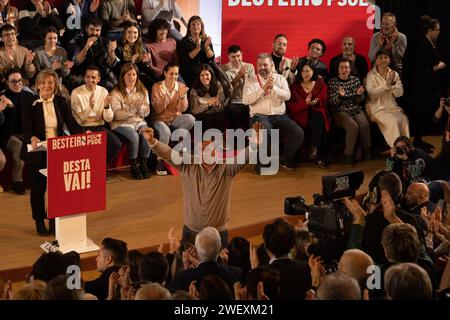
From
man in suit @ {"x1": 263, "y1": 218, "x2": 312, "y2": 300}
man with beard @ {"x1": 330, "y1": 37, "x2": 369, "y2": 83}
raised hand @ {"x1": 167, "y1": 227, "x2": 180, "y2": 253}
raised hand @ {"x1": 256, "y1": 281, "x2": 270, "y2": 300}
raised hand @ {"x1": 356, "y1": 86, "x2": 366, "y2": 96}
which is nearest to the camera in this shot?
raised hand @ {"x1": 256, "y1": 281, "x2": 270, "y2": 300}

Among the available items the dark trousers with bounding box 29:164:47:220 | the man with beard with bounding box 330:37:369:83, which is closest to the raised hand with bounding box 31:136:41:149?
the dark trousers with bounding box 29:164:47:220

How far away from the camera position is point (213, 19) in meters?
8.90

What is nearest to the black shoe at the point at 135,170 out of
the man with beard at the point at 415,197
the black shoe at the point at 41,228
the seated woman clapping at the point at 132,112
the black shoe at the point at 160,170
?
the seated woman clapping at the point at 132,112

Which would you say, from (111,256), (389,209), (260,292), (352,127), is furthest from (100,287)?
(352,127)

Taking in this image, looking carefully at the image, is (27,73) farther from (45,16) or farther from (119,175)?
(119,175)

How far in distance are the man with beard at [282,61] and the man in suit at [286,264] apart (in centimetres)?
389

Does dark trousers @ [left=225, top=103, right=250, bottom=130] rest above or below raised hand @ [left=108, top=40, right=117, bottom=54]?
below

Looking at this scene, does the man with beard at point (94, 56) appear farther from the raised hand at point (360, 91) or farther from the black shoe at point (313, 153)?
the raised hand at point (360, 91)

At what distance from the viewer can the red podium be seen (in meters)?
5.91

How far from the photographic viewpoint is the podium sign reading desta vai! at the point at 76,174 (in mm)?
5898

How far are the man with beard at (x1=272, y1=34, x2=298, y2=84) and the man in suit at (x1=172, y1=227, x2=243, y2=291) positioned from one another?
13.0ft

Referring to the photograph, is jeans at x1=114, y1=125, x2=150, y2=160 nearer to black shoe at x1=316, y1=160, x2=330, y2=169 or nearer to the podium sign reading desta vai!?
the podium sign reading desta vai!

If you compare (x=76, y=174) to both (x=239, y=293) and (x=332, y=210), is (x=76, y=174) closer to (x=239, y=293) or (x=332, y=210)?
(x=332, y=210)

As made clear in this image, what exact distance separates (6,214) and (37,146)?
2.73 feet
